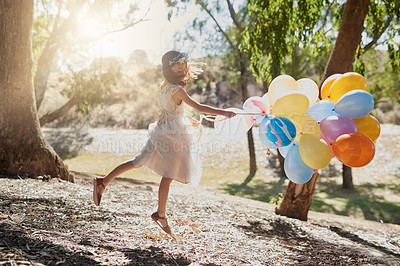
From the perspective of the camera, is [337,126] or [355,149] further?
[337,126]

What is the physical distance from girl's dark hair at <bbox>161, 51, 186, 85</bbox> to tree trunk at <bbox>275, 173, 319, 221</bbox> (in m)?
3.15

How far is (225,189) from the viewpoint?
10.9m

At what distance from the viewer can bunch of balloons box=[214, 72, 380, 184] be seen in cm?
303

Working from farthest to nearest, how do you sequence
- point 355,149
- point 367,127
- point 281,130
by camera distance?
point 367,127, point 281,130, point 355,149

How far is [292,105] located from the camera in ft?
10.5

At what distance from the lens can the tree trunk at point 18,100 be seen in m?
4.65

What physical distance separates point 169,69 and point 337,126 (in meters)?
1.65

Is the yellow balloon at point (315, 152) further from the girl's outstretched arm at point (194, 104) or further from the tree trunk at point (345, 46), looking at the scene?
the tree trunk at point (345, 46)

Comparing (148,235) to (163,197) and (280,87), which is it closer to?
(163,197)

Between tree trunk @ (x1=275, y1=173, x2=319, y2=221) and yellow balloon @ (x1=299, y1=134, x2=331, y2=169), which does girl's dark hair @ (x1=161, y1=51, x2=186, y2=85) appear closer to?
yellow balloon @ (x1=299, y1=134, x2=331, y2=169)

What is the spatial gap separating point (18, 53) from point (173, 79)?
2.91 m

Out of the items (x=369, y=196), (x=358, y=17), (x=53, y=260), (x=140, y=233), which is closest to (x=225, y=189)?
(x=369, y=196)

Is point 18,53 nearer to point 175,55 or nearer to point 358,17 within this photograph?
point 175,55

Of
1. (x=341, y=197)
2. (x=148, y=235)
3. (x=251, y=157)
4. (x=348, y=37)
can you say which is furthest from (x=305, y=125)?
(x=251, y=157)
